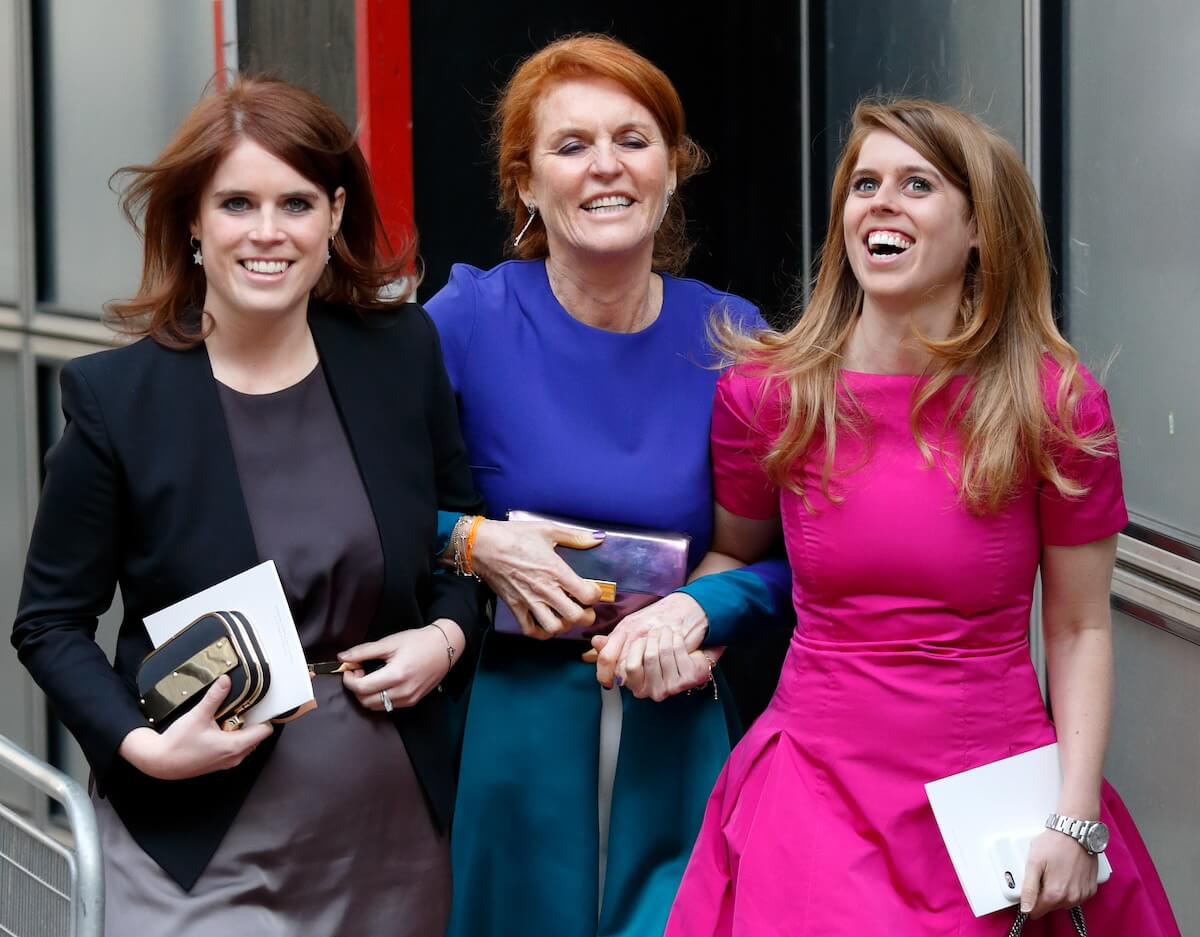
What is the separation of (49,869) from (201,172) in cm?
112

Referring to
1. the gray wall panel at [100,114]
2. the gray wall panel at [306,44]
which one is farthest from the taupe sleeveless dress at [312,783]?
the gray wall panel at [100,114]

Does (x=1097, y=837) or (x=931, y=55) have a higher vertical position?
(x=931, y=55)

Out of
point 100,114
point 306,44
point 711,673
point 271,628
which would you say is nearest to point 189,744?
point 271,628

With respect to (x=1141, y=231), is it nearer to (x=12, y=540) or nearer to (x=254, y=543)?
(x=254, y=543)

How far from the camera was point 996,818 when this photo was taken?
2.63m

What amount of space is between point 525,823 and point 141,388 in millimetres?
1095

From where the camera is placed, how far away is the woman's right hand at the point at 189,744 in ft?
8.34

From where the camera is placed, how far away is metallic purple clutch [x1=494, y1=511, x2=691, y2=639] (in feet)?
10.0

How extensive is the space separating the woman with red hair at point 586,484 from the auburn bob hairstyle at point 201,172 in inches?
16.5

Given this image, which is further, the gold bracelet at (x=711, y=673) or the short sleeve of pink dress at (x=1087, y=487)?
the gold bracelet at (x=711, y=673)

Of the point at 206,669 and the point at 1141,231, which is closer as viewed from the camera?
the point at 206,669

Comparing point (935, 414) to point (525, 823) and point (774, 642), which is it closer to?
point (525, 823)

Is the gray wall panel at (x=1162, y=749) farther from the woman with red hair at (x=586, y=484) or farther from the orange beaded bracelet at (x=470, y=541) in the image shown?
the orange beaded bracelet at (x=470, y=541)

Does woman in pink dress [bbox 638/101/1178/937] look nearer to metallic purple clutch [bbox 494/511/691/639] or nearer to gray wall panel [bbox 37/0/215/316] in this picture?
metallic purple clutch [bbox 494/511/691/639]
